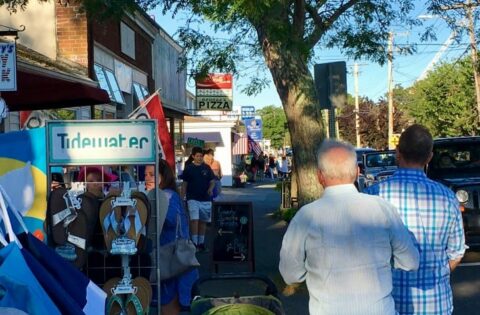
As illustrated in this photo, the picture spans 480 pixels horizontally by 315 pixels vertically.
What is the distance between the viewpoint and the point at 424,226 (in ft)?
12.6

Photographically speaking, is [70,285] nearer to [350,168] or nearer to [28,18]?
[350,168]

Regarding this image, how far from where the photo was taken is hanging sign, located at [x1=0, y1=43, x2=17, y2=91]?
22.1ft

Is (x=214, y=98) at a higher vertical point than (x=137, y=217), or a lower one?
higher

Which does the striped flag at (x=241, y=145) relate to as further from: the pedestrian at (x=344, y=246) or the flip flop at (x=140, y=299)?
the pedestrian at (x=344, y=246)

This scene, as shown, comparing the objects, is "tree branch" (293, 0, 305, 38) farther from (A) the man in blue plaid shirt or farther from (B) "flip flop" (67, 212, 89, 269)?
(A) the man in blue plaid shirt

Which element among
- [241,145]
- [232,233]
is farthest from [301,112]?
[241,145]

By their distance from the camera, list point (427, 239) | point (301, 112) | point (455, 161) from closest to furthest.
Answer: point (427, 239), point (301, 112), point (455, 161)

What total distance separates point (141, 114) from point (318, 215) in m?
5.37

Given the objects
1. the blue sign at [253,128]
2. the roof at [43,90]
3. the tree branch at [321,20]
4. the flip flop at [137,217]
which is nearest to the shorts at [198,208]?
the roof at [43,90]

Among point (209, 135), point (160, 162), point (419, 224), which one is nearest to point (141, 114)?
point (160, 162)

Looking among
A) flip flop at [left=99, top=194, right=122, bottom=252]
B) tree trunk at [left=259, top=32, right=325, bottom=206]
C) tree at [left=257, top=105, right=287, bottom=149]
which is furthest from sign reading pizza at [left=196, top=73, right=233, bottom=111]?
tree at [left=257, top=105, right=287, bottom=149]

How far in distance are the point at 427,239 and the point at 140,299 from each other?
2.84 meters

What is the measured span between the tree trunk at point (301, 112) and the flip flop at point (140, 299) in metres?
4.04

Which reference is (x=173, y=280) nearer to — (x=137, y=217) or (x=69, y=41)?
(x=137, y=217)
